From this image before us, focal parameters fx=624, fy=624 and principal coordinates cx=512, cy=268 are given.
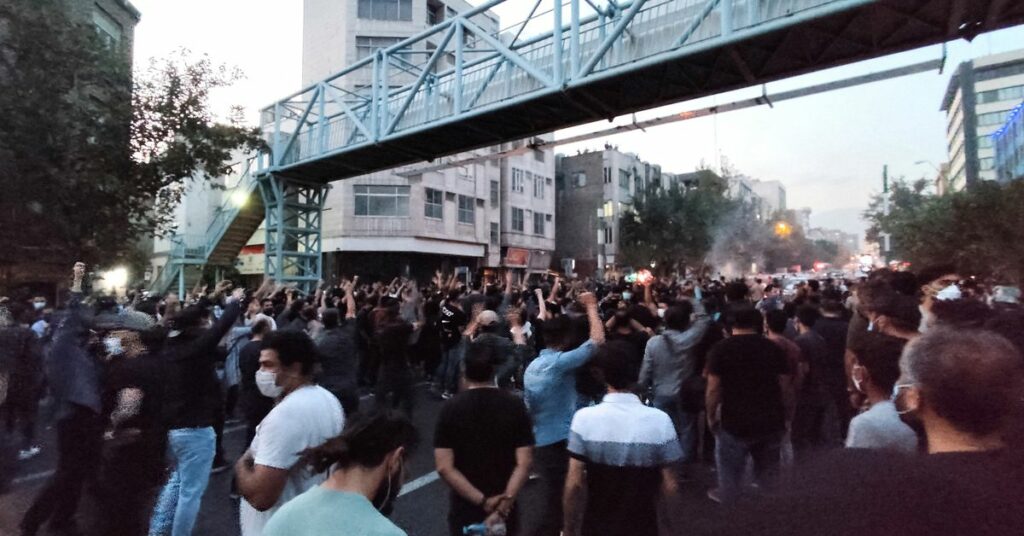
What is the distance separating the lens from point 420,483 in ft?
20.6

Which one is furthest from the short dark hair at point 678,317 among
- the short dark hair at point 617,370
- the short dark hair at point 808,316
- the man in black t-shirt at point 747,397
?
the short dark hair at point 617,370

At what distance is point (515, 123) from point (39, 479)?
1134 centimetres

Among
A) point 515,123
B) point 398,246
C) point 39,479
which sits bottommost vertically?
point 39,479

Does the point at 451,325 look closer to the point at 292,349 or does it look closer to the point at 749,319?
the point at 749,319

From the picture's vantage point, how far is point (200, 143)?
15.7 metres

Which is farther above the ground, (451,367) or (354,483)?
(354,483)

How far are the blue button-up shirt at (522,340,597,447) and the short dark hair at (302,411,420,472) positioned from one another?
229 centimetres

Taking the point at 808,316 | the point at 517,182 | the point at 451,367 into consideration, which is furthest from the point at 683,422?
the point at 517,182

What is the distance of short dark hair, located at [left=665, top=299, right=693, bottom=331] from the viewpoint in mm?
6035

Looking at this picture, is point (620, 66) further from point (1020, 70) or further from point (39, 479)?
point (1020, 70)

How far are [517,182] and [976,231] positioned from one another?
1023 inches

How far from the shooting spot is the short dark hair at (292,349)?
311 centimetres

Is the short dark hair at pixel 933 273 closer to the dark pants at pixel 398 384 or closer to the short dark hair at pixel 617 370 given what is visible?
the short dark hair at pixel 617 370

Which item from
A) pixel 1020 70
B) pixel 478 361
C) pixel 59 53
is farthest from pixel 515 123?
pixel 1020 70
